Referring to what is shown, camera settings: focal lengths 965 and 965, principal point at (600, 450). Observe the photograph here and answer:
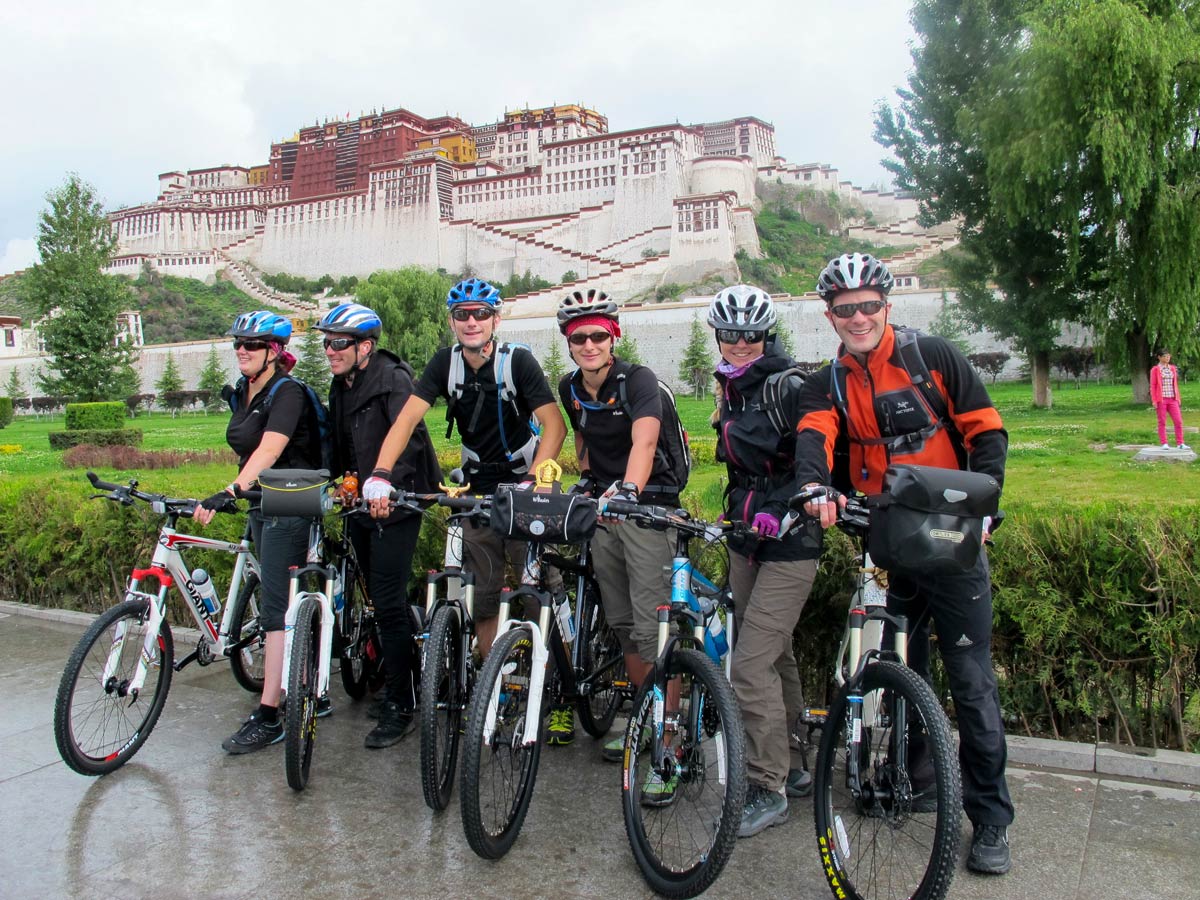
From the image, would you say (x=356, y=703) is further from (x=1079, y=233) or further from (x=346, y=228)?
(x=346, y=228)

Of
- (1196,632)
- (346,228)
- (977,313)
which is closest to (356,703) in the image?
(1196,632)

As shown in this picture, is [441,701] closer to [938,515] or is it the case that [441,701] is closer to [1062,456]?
[938,515]

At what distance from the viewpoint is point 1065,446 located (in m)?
16.6

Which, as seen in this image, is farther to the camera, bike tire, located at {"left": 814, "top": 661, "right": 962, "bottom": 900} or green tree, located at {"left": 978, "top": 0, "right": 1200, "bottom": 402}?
green tree, located at {"left": 978, "top": 0, "right": 1200, "bottom": 402}

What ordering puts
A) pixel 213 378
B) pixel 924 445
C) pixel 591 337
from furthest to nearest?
pixel 213 378, pixel 591 337, pixel 924 445

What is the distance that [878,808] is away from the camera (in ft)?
10.1

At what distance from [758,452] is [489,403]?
1.37 metres

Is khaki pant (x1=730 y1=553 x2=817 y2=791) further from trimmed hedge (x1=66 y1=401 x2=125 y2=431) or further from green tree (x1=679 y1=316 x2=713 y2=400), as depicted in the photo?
green tree (x1=679 y1=316 x2=713 y2=400)

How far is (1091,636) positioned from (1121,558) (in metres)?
0.35

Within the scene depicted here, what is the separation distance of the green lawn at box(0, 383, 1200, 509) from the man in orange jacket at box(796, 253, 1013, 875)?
1818 millimetres

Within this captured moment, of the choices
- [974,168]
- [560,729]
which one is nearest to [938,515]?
[560,729]

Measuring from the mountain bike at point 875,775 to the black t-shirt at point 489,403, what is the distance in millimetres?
1662

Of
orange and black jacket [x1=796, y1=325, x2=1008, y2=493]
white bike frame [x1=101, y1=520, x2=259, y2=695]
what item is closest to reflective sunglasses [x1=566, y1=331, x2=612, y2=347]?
orange and black jacket [x1=796, y1=325, x2=1008, y2=493]

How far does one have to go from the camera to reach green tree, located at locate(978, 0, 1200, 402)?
20.7 meters
